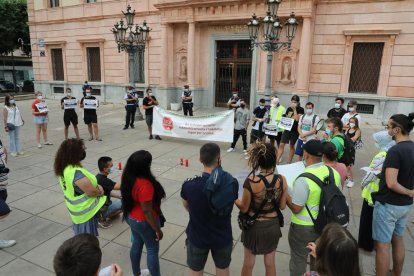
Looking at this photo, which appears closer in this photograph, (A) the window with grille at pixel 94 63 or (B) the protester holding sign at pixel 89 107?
(B) the protester holding sign at pixel 89 107

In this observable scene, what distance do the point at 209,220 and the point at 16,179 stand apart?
20.1ft

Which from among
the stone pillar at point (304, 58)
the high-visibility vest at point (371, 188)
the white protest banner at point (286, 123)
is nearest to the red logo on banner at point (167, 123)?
the white protest banner at point (286, 123)

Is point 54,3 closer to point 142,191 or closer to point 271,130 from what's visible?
point 271,130

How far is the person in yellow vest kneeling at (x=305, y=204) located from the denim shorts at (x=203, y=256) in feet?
2.38

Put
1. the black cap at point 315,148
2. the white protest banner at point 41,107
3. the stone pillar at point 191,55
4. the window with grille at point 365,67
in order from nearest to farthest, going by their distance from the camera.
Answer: the black cap at point 315,148, the white protest banner at point 41,107, the window with grille at point 365,67, the stone pillar at point 191,55

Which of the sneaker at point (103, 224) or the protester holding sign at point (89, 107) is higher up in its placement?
the protester holding sign at point (89, 107)

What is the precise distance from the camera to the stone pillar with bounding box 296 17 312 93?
48.1 feet

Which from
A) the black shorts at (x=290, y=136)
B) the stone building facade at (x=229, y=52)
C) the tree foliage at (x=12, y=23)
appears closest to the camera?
the black shorts at (x=290, y=136)

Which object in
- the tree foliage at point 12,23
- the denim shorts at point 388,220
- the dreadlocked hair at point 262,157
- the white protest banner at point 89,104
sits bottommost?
the denim shorts at point 388,220

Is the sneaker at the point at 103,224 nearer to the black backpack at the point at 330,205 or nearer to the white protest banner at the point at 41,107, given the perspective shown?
the black backpack at the point at 330,205

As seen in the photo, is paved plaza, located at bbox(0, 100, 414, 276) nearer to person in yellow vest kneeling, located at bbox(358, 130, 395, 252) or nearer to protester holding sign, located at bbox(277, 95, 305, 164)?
person in yellow vest kneeling, located at bbox(358, 130, 395, 252)

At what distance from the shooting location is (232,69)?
1823cm

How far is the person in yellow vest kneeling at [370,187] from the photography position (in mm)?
3701

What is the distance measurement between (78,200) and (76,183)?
251 millimetres
